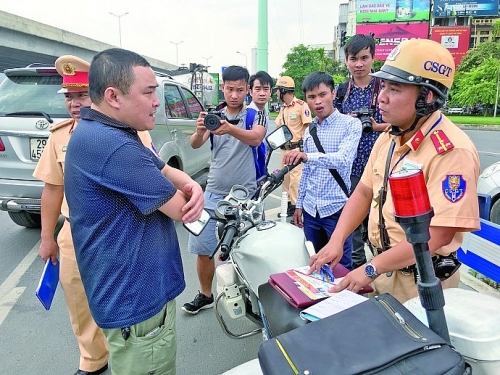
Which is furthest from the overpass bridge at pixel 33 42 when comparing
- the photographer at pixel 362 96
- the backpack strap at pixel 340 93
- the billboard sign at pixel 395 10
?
the billboard sign at pixel 395 10

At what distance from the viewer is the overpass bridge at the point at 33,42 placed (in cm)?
2027

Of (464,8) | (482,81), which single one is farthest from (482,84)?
(464,8)

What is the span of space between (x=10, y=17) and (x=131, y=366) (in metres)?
23.5

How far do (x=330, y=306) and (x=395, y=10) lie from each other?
214ft

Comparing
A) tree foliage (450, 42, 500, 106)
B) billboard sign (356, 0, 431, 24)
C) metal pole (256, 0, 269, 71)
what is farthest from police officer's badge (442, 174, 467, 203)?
billboard sign (356, 0, 431, 24)

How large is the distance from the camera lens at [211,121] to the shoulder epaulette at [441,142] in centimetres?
137

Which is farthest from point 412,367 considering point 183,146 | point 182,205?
point 183,146

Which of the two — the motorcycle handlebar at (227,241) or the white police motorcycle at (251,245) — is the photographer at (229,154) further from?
the motorcycle handlebar at (227,241)

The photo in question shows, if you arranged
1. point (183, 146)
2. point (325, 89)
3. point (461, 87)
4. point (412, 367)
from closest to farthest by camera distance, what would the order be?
point (412, 367)
point (325, 89)
point (183, 146)
point (461, 87)

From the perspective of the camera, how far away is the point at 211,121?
252cm

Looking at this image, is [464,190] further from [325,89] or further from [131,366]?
[325,89]

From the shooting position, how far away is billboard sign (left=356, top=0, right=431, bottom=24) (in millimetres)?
57281

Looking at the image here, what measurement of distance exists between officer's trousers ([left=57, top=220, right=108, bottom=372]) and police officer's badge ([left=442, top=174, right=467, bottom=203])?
1920 mm

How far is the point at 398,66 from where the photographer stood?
1.50 meters
